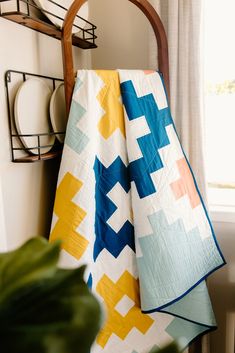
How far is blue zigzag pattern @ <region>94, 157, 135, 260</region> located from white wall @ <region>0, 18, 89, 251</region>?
207 mm

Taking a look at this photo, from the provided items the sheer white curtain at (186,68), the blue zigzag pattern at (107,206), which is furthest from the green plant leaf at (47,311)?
the sheer white curtain at (186,68)

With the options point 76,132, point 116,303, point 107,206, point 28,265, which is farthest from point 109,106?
point 28,265

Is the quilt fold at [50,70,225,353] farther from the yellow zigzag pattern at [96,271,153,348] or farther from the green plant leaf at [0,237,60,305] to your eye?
the green plant leaf at [0,237,60,305]

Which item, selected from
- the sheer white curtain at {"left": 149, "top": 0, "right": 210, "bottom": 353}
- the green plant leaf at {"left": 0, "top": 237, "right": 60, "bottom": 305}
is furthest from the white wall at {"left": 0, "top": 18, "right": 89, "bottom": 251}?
the green plant leaf at {"left": 0, "top": 237, "right": 60, "bottom": 305}

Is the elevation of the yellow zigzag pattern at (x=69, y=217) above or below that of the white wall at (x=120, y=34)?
below

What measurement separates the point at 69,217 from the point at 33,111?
1.14 ft

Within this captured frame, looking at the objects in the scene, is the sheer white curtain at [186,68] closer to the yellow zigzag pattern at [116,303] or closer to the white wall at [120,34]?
the white wall at [120,34]

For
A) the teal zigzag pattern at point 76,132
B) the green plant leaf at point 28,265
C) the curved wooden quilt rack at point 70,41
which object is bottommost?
the green plant leaf at point 28,265

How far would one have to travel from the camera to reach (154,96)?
1.12m

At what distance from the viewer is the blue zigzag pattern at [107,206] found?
41.4 inches

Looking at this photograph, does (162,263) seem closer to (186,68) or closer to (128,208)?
(128,208)

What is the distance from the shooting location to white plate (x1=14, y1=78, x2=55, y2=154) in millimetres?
911

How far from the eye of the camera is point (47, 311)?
10.0 inches

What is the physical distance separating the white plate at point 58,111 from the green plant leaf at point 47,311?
33.6 inches
